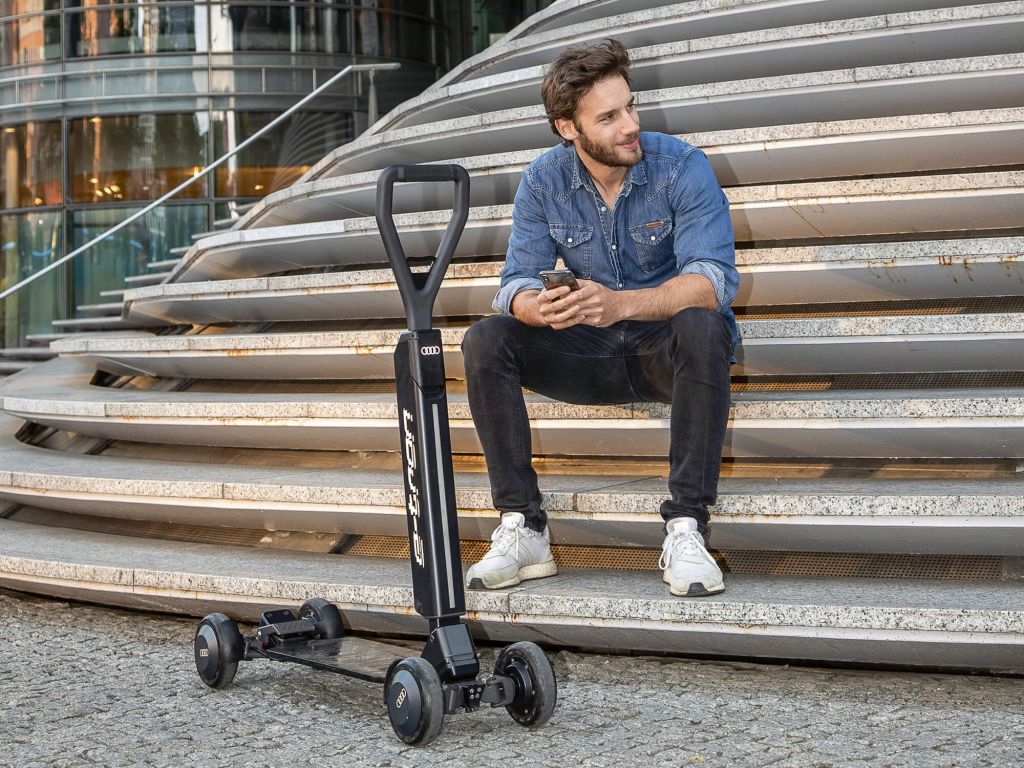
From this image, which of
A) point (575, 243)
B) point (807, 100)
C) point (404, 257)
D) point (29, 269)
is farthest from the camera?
point (29, 269)

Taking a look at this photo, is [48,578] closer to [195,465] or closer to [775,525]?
[195,465]

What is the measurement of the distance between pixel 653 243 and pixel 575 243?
23cm

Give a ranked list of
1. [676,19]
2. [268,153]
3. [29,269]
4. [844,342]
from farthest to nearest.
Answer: [29,269] → [268,153] → [676,19] → [844,342]

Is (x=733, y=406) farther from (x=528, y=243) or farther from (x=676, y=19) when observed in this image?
(x=676, y=19)

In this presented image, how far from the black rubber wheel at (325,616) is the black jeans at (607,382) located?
0.52 meters

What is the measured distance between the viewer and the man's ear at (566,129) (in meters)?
3.38

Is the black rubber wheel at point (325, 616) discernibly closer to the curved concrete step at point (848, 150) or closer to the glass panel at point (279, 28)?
the curved concrete step at point (848, 150)

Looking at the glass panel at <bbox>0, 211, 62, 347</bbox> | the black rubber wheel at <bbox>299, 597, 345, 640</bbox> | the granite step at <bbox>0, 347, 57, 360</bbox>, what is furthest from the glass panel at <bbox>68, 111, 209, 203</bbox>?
the black rubber wheel at <bbox>299, 597, 345, 640</bbox>

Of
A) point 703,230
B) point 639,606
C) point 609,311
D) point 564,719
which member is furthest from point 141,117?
point 564,719

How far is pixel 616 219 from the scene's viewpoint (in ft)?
11.3

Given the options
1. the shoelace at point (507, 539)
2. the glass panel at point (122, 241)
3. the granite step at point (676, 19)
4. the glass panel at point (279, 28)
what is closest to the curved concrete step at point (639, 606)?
the shoelace at point (507, 539)

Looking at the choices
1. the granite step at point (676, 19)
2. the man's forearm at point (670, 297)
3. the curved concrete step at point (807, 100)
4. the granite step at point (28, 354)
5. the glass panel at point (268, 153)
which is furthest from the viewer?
the glass panel at point (268, 153)

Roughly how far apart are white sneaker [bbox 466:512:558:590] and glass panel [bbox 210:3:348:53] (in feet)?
41.7

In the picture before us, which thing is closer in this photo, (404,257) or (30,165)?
(404,257)
